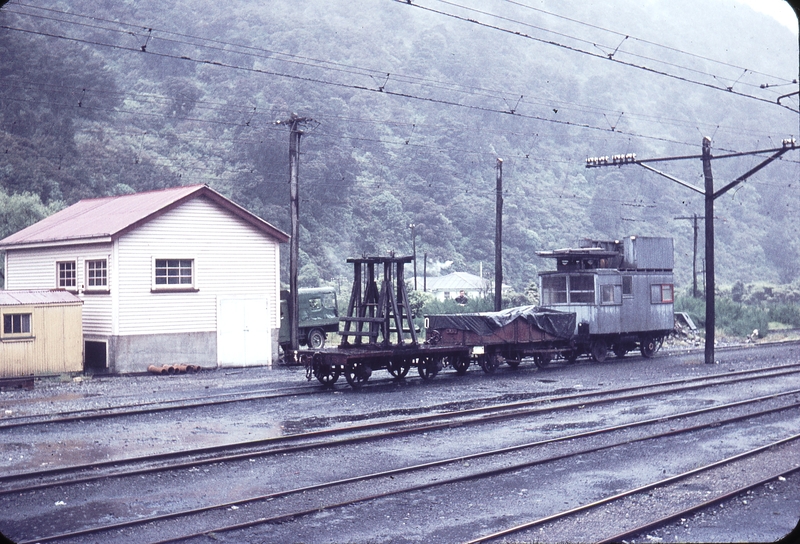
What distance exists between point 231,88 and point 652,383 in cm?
7275

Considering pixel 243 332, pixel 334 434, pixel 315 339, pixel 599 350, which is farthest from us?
pixel 315 339

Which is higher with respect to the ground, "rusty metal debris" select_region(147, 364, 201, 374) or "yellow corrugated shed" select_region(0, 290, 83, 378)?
"yellow corrugated shed" select_region(0, 290, 83, 378)

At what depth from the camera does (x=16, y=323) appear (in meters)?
20.8

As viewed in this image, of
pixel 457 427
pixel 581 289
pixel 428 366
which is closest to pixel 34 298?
pixel 428 366

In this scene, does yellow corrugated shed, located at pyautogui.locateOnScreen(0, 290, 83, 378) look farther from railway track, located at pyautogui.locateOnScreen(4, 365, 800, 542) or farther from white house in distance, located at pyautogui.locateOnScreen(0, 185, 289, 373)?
railway track, located at pyautogui.locateOnScreen(4, 365, 800, 542)

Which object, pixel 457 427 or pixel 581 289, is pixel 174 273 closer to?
pixel 581 289

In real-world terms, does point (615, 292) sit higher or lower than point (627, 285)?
lower

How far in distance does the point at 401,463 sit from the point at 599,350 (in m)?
18.5

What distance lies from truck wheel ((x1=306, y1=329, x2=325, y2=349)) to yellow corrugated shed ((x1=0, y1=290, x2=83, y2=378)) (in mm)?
11726

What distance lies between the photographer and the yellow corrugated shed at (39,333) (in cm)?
2056

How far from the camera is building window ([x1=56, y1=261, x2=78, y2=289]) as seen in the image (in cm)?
2503

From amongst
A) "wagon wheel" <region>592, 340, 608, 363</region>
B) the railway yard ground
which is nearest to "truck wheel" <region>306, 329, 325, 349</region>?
"wagon wheel" <region>592, 340, 608, 363</region>

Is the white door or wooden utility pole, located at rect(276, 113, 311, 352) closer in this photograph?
the white door

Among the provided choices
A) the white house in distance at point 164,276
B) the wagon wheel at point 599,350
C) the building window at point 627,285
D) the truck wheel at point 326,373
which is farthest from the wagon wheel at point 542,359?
the white house in distance at point 164,276
